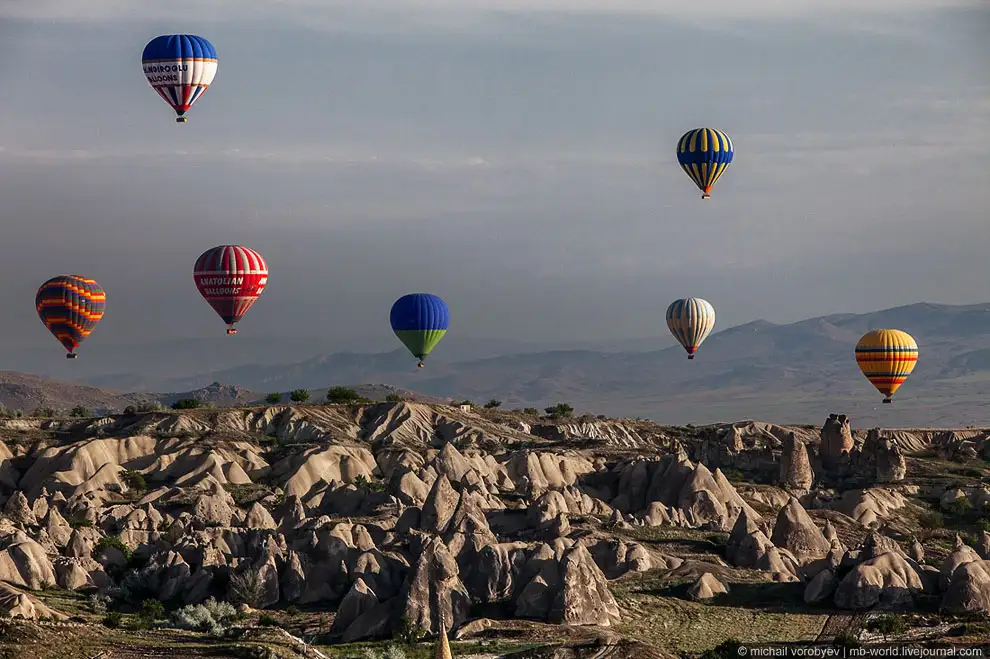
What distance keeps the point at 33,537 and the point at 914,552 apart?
2057 inches

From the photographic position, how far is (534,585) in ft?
272

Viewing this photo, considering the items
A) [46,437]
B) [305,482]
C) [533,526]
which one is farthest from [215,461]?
[533,526]

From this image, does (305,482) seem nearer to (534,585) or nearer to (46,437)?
(46,437)

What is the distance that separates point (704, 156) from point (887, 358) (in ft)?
99.1

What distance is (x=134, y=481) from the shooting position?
429 feet

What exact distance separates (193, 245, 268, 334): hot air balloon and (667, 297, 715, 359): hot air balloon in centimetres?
5241

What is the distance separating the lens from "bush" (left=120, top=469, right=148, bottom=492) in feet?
424

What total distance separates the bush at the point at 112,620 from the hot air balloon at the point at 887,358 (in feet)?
292

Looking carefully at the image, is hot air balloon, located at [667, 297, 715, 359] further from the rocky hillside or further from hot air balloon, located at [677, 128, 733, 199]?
hot air balloon, located at [677, 128, 733, 199]

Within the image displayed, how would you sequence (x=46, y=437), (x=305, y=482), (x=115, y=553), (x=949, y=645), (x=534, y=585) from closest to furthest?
(x=949, y=645)
(x=534, y=585)
(x=115, y=553)
(x=305, y=482)
(x=46, y=437)

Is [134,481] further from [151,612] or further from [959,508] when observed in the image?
[959,508]

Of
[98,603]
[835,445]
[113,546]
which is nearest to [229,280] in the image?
[113,546]

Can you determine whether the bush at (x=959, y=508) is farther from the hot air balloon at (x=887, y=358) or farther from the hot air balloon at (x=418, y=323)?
the hot air balloon at (x=418, y=323)

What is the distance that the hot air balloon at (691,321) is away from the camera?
561 feet
